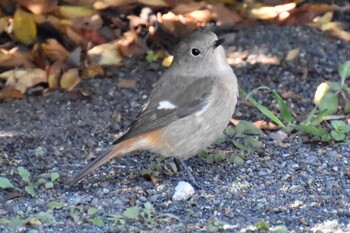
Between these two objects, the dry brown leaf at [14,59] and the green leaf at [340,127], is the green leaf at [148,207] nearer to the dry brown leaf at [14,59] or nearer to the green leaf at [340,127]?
the green leaf at [340,127]

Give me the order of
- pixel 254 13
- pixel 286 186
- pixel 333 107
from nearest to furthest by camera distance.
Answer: pixel 286 186
pixel 333 107
pixel 254 13

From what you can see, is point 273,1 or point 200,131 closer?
point 200,131

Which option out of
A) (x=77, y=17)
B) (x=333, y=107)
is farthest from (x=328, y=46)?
(x=77, y=17)

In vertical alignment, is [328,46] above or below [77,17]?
below

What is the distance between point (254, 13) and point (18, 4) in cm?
193

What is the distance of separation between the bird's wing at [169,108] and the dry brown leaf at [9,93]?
133cm

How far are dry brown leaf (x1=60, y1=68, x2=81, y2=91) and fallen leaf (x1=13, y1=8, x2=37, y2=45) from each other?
42 cm

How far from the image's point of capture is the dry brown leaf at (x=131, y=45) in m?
8.27

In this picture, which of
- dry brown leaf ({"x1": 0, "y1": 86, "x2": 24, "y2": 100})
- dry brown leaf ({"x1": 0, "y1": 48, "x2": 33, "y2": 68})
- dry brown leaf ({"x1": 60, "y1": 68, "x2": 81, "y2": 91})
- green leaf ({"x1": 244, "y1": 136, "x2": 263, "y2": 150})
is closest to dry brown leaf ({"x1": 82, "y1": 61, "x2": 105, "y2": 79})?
dry brown leaf ({"x1": 60, "y1": 68, "x2": 81, "y2": 91})

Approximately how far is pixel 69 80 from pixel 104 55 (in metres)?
0.39

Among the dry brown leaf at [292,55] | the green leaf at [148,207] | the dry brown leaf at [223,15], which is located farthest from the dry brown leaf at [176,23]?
the green leaf at [148,207]

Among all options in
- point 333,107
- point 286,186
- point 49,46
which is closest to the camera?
point 286,186

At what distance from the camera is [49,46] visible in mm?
8031

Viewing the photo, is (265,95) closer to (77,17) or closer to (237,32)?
(237,32)
